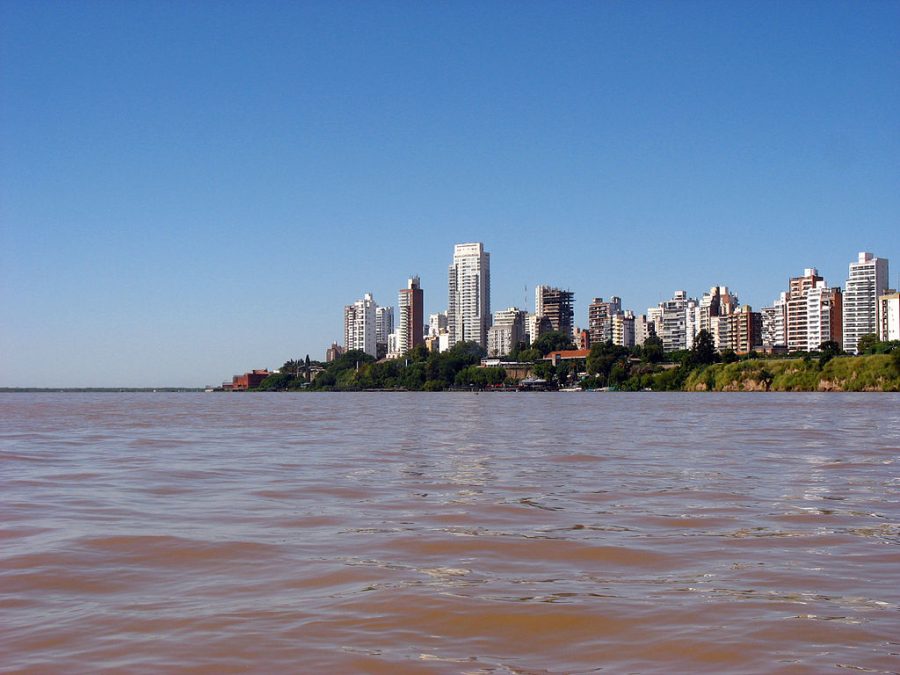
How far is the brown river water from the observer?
189 inches

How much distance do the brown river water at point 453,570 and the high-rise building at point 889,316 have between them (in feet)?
536

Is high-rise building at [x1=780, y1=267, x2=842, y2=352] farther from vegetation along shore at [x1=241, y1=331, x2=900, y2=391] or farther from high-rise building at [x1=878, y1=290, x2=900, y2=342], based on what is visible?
vegetation along shore at [x1=241, y1=331, x2=900, y2=391]

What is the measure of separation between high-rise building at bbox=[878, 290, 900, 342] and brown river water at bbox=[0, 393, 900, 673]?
163 m

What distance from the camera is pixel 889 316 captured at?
6437 inches

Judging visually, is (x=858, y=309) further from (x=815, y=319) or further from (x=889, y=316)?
(x=889, y=316)

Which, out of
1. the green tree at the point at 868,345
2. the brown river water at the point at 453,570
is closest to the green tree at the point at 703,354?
the green tree at the point at 868,345

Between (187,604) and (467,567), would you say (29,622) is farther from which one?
(467,567)

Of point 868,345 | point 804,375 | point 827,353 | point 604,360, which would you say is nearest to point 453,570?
point 804,375

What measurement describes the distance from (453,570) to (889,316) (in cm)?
17560

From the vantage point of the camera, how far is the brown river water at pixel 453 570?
A: 480cm

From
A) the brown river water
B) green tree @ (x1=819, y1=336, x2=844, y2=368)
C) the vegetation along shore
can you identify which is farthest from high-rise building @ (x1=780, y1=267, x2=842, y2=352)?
the brown river water

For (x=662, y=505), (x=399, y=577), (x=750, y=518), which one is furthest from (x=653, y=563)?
(x=662, y=505)

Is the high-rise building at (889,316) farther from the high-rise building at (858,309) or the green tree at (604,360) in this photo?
the green tree at (604,360)

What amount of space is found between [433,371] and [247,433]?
538 feet
